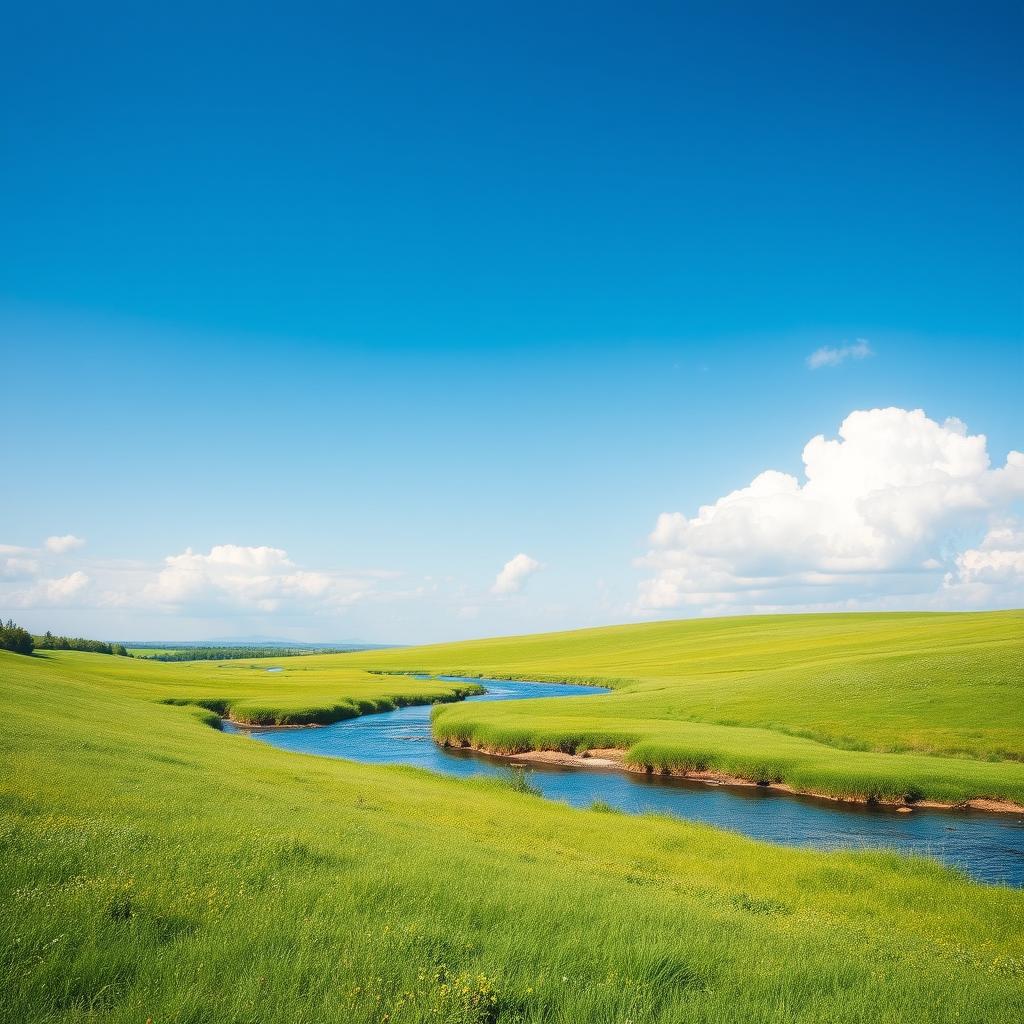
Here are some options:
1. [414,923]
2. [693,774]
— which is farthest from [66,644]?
[414,923]

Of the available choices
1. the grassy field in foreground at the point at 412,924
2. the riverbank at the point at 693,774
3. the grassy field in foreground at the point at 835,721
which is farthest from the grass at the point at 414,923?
the grassy field in foreground at the point at 835,721

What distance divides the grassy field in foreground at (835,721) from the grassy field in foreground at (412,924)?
1729 centimetres

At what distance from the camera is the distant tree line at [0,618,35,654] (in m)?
95.6

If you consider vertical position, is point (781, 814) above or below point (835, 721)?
above

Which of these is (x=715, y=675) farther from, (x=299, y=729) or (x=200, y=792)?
(x=200, y=792)

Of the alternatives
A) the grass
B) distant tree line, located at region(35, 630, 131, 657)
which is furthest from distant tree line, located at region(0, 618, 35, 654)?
the grass

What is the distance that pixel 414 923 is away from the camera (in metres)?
7.97

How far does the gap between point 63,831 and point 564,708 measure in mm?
54064

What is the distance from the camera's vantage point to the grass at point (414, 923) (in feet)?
20.5

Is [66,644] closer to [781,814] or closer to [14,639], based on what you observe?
[14,639]

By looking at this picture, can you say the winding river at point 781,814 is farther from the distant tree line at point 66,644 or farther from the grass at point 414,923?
the distant tree line at point 66,644

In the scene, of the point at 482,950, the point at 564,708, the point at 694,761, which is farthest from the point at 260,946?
the point at 564,708

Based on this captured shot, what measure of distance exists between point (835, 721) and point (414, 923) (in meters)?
48.1

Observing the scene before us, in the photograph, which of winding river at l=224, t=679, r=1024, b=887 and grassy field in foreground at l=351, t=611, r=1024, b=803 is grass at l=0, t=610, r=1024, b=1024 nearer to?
winding river at l=224, t=679, r=1024, b=887
